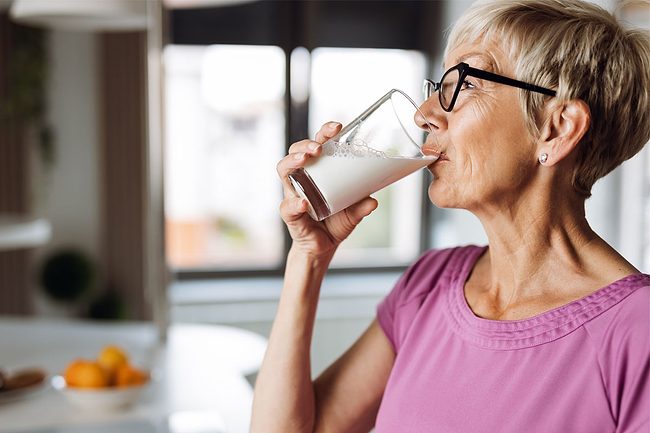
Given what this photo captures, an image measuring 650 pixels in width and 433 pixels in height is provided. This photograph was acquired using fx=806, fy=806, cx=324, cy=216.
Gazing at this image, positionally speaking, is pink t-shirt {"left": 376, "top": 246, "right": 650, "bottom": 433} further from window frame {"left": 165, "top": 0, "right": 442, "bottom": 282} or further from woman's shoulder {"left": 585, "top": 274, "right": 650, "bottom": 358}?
window frame {"left": 165, "top": 0, "right": 442, "bottom": 282}

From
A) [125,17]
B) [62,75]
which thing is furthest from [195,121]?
[125,17]

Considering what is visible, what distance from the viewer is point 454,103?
1112 mm

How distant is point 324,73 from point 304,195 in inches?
141

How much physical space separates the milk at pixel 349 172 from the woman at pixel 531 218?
0.08 ft

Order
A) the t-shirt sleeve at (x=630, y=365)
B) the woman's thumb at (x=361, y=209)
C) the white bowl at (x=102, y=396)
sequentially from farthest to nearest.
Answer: the white bowl at (x=102, y=396) → the woman's thumb at (x=361, y=209) → the t-shirt sleeve at (x=630, y=365)

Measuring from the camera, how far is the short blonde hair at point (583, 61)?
1067 mm

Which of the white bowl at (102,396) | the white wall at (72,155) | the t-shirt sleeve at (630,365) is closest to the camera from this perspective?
the t-shirt sleeve at (630,365)

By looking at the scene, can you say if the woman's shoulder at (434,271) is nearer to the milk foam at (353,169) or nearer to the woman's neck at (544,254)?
the woman's neck at (544,254)

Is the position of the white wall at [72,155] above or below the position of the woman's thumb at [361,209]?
below

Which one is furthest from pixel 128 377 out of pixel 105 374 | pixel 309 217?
pixel 309 217

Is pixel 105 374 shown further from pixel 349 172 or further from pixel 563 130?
pixel 563 130

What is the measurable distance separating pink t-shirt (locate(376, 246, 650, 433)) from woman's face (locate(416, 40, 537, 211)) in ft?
0.60

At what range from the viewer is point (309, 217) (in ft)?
4.18

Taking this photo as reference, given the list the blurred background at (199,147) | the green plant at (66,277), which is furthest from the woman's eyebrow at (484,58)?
the green plant at (66,277)
